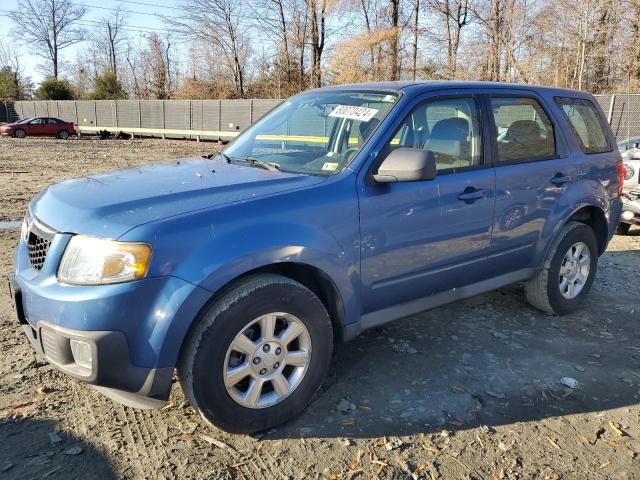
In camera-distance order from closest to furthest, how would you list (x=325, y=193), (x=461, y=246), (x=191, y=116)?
(x=325, y=193)
(x=461, y=246)
(x=191, y=116)

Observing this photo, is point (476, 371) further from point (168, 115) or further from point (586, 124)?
Result: point (168, 115)

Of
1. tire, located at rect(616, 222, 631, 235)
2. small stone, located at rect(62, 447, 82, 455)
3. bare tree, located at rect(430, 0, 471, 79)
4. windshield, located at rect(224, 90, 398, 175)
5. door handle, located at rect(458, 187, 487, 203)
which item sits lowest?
small stone, located at rect(62, 447, 82, 455)

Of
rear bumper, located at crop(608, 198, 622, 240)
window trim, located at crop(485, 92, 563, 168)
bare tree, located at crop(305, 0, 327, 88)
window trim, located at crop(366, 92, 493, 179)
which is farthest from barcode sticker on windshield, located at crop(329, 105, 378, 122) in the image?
bare tree, located at crop(305, 0, 327, 88)

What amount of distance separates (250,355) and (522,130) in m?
2.76

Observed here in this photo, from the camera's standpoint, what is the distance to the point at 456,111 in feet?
12.2

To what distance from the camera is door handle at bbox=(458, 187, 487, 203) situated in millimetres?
3514

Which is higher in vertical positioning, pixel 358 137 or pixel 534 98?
pixel 534 98

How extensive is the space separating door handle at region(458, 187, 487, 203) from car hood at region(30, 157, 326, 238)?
105cm

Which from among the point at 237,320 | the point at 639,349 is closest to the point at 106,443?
the point at 237,320

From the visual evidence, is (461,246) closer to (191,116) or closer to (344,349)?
(344,349)

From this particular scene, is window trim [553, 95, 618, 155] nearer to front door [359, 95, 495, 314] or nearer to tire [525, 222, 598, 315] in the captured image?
tire [525, 222, 598, 315]

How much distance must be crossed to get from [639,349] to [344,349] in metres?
2.22

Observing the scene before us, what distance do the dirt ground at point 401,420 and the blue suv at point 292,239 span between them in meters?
0.25

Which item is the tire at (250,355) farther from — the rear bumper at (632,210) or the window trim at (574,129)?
the rear bumper at (632,210)
